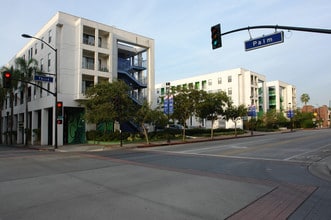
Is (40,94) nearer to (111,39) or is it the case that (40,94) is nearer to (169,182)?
(111,39)

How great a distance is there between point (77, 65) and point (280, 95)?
7807 centimetres

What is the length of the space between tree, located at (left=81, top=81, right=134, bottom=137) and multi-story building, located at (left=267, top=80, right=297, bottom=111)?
7033 cm

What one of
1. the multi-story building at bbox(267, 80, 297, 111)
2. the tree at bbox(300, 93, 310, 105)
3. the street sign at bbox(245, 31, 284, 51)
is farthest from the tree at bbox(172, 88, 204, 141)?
the tree at bbox(300, 93, 310, 105)

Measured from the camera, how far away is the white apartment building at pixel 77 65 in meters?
31.7

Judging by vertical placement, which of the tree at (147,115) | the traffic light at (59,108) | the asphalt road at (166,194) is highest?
the traffic light at (59,108)

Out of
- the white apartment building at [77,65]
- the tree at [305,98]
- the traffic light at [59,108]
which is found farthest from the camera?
the tree at [305,98]

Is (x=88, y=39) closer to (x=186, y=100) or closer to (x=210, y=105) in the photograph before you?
(x=186, y=100)

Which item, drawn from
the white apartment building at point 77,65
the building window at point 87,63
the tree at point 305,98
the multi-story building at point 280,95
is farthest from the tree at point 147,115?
the tree at point 305,98

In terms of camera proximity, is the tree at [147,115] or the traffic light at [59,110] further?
the tree at [147,115]

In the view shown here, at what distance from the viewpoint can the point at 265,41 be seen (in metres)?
13.4

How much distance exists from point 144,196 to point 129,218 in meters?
Result: 1.66

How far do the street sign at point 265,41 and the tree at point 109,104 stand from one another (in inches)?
614

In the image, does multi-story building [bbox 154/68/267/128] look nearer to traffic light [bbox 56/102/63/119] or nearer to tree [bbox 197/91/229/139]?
tree [bbox 197/91/229/139]

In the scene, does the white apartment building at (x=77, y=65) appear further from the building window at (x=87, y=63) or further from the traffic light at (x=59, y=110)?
the traffic light at (x=59, y=110)
